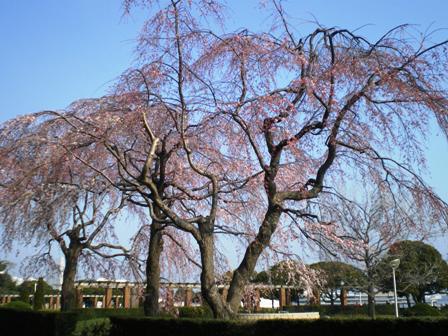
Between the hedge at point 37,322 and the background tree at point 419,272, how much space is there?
56.2 ft

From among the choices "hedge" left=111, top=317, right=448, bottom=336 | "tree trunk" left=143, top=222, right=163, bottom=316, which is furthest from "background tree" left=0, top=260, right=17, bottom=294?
"hedge" left=111, top=317, right=448, bottom=336

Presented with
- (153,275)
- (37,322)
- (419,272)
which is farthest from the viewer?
(419,272)

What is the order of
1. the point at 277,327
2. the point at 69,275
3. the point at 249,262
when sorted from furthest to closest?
1. the point at 69,275
2. the point at 249,262
3. the point at 277,327

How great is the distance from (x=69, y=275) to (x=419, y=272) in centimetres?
2257

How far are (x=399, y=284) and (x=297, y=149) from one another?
23.4 m

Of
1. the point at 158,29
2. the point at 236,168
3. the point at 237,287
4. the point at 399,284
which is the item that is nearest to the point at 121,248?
the point at 236,168

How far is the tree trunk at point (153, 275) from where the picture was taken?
1283 cm

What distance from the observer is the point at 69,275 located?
15.1 meters

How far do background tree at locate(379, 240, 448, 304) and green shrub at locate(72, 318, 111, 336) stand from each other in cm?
1756

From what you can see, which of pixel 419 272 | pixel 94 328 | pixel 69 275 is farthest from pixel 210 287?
pixel 419 272

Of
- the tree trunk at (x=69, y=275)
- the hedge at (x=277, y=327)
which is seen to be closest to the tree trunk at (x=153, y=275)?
the hedge at (x=277, y=327)

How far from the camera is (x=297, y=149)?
10070mm

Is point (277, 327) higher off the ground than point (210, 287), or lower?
lower

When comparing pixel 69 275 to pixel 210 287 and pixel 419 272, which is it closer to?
pixel 210 287
